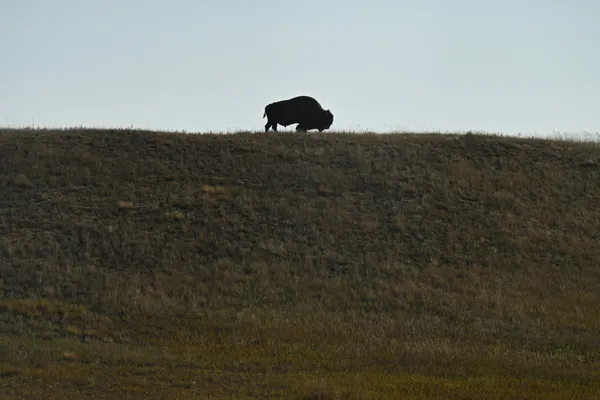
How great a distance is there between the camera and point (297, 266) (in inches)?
848

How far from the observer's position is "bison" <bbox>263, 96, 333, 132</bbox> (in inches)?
1394

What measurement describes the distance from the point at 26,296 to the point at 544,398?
1222 centimetres

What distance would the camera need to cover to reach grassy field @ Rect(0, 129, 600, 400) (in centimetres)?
1299

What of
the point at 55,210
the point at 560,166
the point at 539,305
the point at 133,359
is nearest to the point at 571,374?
the point at 539,305

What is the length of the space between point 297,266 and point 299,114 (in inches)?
599

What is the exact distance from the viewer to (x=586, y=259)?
23562 millimetres

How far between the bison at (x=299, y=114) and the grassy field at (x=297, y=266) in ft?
8.30

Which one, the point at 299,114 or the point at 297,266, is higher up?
the point at 299,114

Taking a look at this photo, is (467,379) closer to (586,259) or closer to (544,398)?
(544,398)

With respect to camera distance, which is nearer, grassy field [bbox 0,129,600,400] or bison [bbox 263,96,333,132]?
grassy field [bbox 0,129,600,400]

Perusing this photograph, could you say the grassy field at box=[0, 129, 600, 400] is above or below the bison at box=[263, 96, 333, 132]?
below

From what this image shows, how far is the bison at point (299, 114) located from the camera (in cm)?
3541

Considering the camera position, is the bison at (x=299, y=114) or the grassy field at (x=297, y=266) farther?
the bison at (x=299, y=114)

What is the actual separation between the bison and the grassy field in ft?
8.30
